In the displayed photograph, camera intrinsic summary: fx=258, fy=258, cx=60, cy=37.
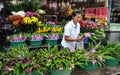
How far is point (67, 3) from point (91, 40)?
6.24 ft

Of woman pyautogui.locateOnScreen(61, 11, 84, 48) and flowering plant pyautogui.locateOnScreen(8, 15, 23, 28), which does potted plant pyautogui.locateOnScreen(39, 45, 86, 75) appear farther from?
flowering plant pyautogui.locateOnScreen(8, 15, 23, 28)

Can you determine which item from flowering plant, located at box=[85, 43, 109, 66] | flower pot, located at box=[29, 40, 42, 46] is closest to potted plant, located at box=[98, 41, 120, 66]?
flowering plant, located at box=[85, 43, 109, 66]

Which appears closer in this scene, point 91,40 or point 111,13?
point 91,40

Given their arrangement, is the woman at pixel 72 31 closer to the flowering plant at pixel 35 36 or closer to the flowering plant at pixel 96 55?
the flowering plant at pixel 96 55

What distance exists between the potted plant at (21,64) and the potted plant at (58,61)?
171 mm

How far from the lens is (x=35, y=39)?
20.3 feet

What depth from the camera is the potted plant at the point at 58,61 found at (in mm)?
5035

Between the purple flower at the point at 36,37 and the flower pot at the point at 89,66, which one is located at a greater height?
the purple flower at the point at 36,37

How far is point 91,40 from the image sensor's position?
683 cm

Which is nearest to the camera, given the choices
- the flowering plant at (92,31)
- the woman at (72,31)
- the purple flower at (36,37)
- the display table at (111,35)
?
the woman at (72,31)

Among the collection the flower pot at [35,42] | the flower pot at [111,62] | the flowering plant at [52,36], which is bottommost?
the flower pot at [111,62]

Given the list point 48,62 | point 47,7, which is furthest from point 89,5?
point 48,62

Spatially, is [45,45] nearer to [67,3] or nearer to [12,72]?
[12,72]

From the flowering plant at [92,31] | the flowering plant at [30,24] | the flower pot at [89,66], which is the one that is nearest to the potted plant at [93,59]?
the flower pot at [89,66]
